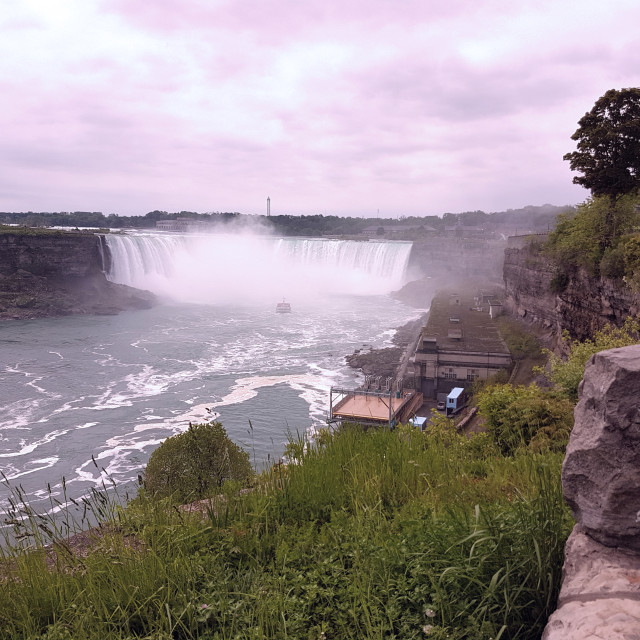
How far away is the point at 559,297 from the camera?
89.9ft

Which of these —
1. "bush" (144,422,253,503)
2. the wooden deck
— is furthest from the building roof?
"bush" (144,422,253,503)

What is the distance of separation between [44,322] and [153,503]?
185 feet

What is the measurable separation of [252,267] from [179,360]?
52893 millimetres

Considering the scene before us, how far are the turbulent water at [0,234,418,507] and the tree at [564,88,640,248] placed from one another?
1614cm

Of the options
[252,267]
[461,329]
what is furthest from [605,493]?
[252,267]

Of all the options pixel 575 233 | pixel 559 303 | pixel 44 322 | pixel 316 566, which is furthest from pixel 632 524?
pixel 44 322

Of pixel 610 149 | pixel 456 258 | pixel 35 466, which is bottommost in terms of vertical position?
pixel 35 466

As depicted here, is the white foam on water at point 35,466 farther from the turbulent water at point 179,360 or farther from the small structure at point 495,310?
the small structure at point 495,310

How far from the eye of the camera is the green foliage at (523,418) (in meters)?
8.57

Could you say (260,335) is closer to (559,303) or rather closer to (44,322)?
(44,322)

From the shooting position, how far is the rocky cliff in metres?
60.3

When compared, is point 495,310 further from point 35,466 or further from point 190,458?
point 190,458

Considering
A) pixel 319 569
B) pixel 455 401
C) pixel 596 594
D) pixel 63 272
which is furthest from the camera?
pixel 63 272

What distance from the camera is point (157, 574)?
315 centimetres
